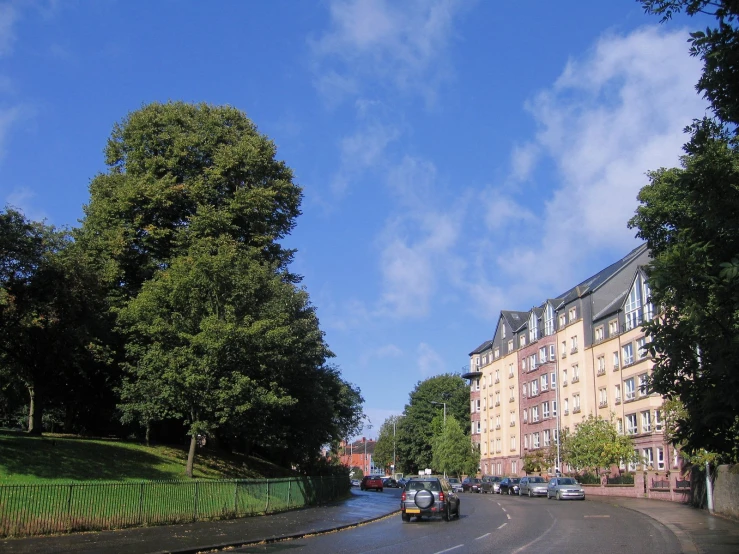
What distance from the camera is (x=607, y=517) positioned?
27.7 meters

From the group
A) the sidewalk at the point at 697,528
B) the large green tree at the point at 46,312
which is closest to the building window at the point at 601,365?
the sidewalk at the point at 697,528

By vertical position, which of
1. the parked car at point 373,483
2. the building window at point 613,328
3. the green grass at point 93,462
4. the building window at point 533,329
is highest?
the building window at point 533,329

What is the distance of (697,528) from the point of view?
21.6m

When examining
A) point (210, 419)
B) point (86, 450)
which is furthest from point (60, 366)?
point (210, 419)

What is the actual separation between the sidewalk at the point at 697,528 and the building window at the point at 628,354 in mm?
23527

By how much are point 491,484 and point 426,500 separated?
4162 cm

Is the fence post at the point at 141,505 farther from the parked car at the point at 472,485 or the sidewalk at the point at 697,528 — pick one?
the parked car at the point at 472,485

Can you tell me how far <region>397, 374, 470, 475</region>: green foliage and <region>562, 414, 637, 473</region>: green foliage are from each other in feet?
175

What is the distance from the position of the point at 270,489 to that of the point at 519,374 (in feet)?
185

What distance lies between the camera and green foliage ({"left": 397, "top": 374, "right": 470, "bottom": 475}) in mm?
105188

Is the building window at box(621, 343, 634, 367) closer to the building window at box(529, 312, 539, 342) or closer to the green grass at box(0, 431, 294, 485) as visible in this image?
the building window at box(529, 312, 539, 342)

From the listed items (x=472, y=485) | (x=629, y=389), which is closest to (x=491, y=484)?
(x=472, y=485)

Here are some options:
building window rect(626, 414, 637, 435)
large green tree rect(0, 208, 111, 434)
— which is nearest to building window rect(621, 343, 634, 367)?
building window rect(626, 414, 637, 435)

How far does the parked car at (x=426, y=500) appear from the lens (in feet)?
87.2
